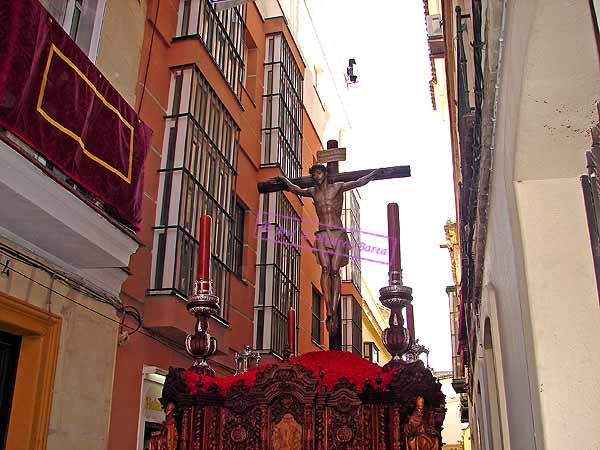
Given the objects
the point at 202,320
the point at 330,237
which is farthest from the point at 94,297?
the point at 202,320

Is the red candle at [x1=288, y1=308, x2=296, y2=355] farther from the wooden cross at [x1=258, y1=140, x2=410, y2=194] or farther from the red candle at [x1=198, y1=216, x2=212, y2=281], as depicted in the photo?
the red candle at [x1=198, y1=216, x2=212, y2=281]

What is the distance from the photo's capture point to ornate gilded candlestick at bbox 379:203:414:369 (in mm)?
3312

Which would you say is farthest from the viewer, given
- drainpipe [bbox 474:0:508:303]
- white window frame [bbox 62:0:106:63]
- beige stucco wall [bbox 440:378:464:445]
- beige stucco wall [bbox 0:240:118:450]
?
beige stucco wall [bbox 440:378:464:445]

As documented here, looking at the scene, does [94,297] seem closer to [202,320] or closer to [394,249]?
[202,320]

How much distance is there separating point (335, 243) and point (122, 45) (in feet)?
12.1

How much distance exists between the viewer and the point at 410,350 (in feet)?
12.0

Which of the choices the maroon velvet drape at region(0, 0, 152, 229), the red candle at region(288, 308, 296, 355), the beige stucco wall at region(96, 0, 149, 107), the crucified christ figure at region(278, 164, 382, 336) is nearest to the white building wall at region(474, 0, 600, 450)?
the crucified christ figure at region(278, 164, 382, 336)

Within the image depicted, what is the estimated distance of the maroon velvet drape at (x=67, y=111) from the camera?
440 cm

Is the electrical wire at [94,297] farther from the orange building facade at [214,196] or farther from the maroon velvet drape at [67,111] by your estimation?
the maroon velvet drape at [67,111]

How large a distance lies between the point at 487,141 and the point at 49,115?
3.22 meters

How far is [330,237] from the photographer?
15.2 feet

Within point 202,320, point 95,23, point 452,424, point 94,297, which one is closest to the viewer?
point 202,320

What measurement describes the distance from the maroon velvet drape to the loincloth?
196cm

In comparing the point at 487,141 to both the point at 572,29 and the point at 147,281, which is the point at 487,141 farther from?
the point at 147,281
